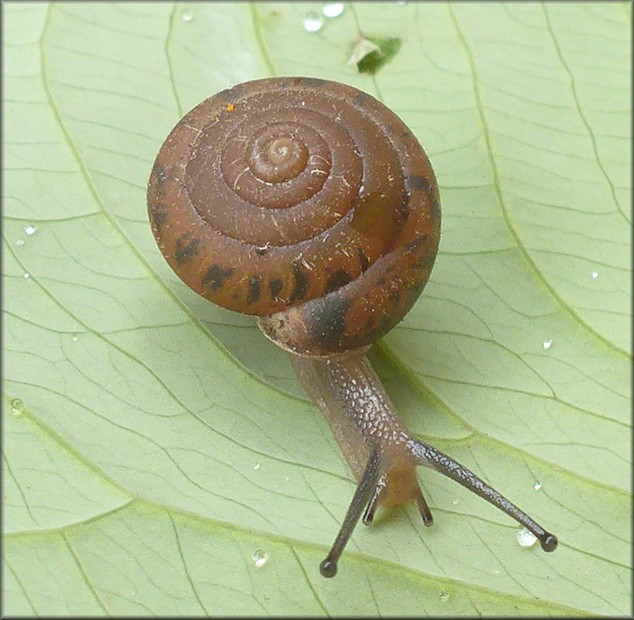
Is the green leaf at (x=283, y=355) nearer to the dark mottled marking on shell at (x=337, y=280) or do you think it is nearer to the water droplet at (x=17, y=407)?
the water droplet at (x=17, y=407)

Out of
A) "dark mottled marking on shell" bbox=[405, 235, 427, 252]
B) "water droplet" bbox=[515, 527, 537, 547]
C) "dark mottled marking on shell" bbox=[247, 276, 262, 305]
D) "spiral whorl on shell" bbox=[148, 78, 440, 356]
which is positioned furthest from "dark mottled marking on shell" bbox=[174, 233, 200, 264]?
"water droplet" bbox=[515, 527, 537, 547]

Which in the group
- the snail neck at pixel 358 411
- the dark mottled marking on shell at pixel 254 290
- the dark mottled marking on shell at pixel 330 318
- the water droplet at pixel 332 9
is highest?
the water droplet at pixel 332 9

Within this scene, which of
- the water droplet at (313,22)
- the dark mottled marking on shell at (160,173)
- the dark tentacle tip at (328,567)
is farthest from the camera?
the water droplet at (313,22)

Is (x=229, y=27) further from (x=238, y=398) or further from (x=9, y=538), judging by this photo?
(x=9, y=538)

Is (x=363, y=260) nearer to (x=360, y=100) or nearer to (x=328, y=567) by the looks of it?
(x=360, y=100)

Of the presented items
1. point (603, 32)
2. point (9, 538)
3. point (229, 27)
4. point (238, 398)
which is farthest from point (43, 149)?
point (603, 32)

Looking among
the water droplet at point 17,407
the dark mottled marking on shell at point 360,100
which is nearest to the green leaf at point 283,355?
the water droplet at point 17,407

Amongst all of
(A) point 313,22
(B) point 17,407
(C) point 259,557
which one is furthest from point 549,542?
(A) point 313,22

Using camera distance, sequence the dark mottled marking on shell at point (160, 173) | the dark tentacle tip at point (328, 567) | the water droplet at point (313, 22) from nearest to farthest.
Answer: the dark tentacle tip at point (328, 567)
the dark mottled marking on shell at point (160, 173)
the water droplet at point (313, 22)
